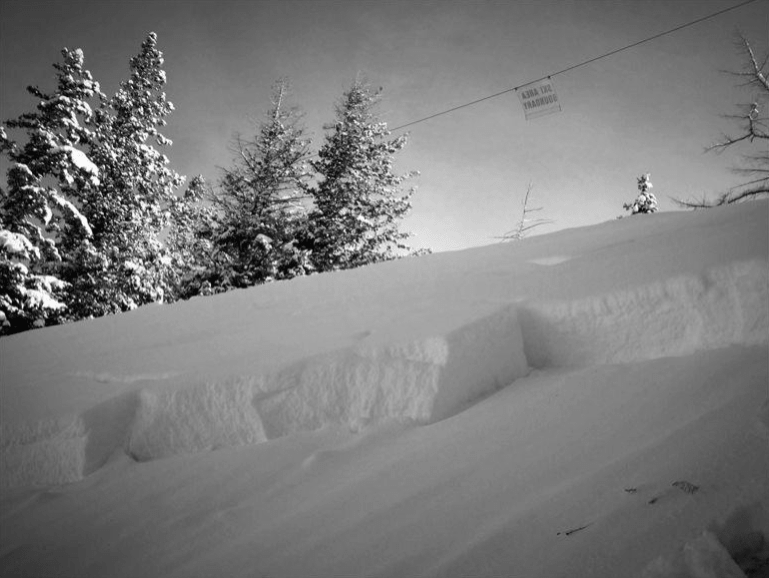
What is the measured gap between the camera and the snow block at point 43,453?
1.98 m

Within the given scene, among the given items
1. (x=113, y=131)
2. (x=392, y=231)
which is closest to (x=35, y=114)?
(x=113, y=131)

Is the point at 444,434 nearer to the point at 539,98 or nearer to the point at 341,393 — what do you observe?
the point at 341,393

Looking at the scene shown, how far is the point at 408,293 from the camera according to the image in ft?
9.24

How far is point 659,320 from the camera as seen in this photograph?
1839mm

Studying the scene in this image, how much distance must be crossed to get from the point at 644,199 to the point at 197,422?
26.7 meters

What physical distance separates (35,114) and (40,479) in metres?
13.2

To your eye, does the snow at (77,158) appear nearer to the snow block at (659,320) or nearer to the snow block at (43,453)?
the snow block at (43,453)

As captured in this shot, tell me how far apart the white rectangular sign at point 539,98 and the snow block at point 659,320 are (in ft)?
15.7

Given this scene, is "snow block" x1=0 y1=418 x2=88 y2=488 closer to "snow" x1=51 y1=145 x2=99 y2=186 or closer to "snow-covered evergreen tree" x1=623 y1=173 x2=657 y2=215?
"snow" x1=51 y1=145 x2=99 y2=186

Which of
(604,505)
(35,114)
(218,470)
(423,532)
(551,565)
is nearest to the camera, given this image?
(551,565)

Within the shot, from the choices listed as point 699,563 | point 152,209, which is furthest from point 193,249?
point 699,563

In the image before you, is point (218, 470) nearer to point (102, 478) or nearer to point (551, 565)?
point (102, 478)

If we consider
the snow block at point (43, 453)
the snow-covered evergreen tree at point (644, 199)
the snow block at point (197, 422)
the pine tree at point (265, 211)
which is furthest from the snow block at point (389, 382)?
the snow-covered evergreen tree at point (644, 199)

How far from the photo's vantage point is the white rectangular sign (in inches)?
219
